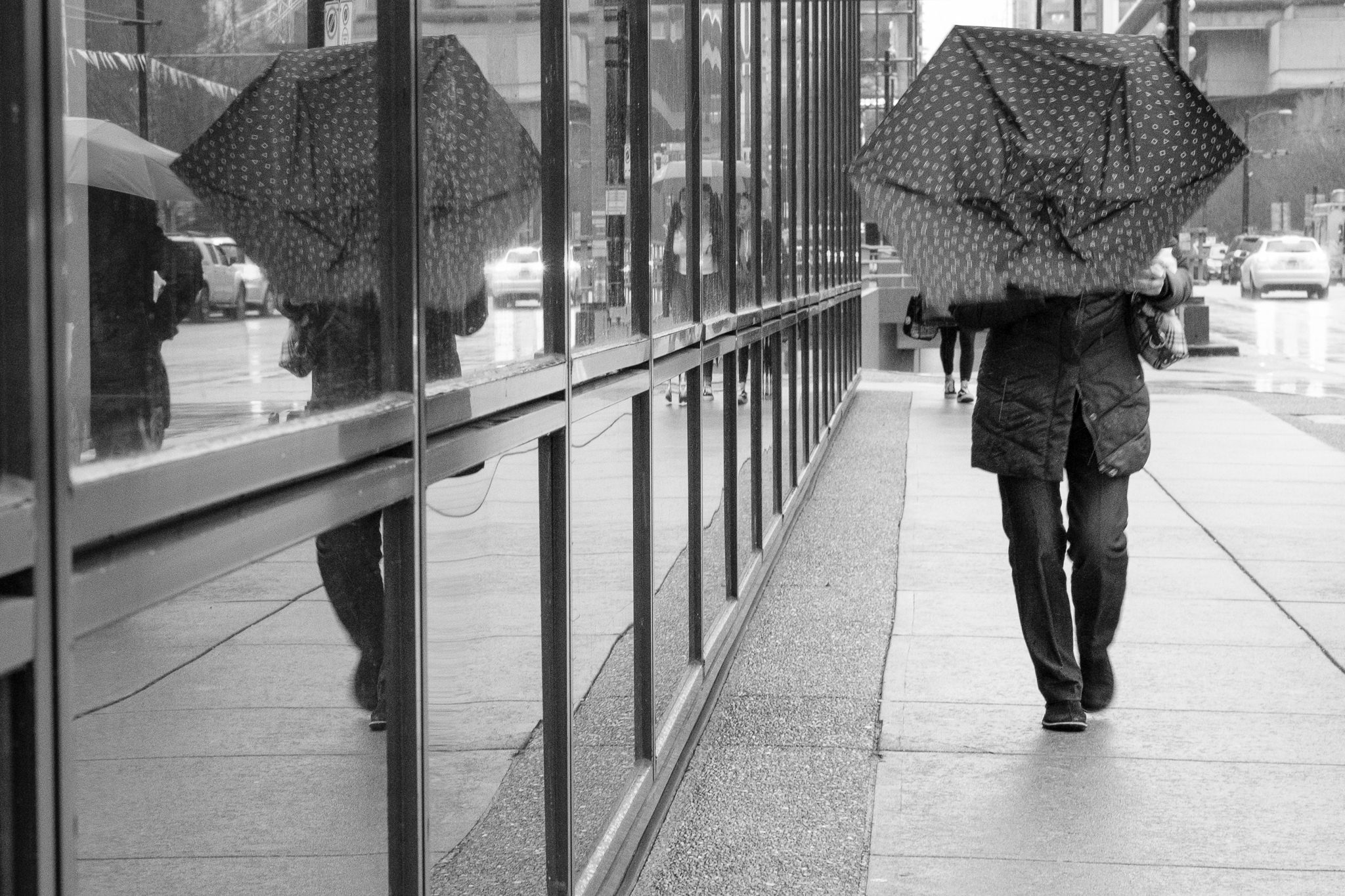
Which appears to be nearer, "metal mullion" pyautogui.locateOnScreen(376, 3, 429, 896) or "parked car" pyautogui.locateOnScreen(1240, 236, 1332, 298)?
"metal mullion" pyautogui.locateOnScreen(376, 3, 429, 896)

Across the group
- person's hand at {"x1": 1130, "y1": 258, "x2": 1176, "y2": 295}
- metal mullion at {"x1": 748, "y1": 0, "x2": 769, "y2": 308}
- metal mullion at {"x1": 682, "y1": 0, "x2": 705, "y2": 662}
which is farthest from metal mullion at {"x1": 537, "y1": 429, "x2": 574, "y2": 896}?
metal mullion at {"x1": 748, "y1": 0, "x2": 769, "y2": 308}

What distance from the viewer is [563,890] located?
3002 mm

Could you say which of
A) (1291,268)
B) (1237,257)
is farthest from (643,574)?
(1237,257)

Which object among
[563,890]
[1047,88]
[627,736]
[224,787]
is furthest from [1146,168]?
[224,787]

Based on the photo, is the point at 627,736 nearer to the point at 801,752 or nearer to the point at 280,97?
the point at 801,752

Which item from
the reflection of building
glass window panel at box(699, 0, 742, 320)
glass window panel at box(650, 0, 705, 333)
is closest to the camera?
glass window panel at box(650, 0, 705, 333)

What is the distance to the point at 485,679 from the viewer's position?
2.39 m

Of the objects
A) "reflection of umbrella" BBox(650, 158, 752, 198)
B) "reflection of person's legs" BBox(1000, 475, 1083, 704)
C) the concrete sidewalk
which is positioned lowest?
the concrete sidewalk

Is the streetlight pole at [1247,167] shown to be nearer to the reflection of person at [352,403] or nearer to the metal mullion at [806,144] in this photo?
the metal mullion at [806,144]

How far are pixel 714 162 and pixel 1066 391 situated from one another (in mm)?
1369

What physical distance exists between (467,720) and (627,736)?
5.26 feet

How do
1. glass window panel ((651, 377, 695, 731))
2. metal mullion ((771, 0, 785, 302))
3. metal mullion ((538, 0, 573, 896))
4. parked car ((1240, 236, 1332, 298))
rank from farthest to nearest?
parked car ((1240, 236, 1332, 298)) < metal mullion ((771, 0, 785, 302)) < glass window panel ((651, 377, 695, 731)) < metal mullion ((538, 0, 573, 896))

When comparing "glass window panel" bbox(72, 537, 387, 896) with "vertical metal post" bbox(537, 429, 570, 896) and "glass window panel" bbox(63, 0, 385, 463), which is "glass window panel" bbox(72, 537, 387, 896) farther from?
"vertical metal post" bbox(537, 429, 570, 896)

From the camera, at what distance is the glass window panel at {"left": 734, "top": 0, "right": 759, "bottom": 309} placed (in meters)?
6.11
